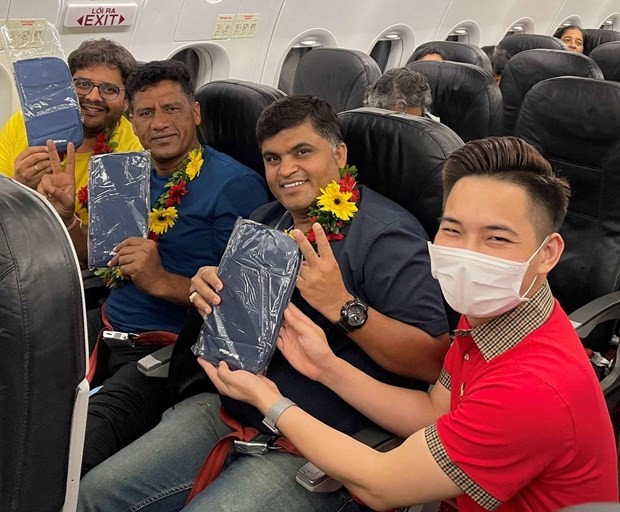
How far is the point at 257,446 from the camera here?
168cm

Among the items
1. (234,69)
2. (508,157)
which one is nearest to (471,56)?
(234,69)

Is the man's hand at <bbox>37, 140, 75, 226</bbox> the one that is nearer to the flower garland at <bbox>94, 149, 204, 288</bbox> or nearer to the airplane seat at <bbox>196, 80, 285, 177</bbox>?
the flower garland at <bbox>94, 149, 204, 288</bbox>

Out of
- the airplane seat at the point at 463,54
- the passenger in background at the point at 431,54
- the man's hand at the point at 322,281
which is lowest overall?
the man's hand at the point at 322,281

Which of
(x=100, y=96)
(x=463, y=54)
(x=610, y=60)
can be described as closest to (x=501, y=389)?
(x=100, y=96)

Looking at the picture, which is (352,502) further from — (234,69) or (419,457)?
(234,69)

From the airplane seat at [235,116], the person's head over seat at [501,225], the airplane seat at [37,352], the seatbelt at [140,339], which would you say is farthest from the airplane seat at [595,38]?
the airplane seat at [37,352]

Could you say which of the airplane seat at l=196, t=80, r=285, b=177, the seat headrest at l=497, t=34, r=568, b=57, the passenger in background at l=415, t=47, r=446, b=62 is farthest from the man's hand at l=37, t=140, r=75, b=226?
the seat headrest at l=497, t=34, r=568, b=57

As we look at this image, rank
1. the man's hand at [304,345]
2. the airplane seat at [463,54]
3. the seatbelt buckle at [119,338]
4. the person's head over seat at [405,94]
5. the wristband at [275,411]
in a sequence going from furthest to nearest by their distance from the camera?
the airplane seat at [463,54] → the person's head over seat at [405,94] → the seatbelt buckle at [119,338] → the man's hand at [304,345] → the wristband at [275,411]

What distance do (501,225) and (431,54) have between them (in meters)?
4.18

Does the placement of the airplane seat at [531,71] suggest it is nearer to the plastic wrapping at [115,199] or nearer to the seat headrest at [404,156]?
the seat headrest at [404,156]

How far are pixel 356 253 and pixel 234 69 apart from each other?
12.2 feet

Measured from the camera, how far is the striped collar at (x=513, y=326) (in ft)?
4.18

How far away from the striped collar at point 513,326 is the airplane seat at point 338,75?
2986 millimetres

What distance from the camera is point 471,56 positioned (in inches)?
208
